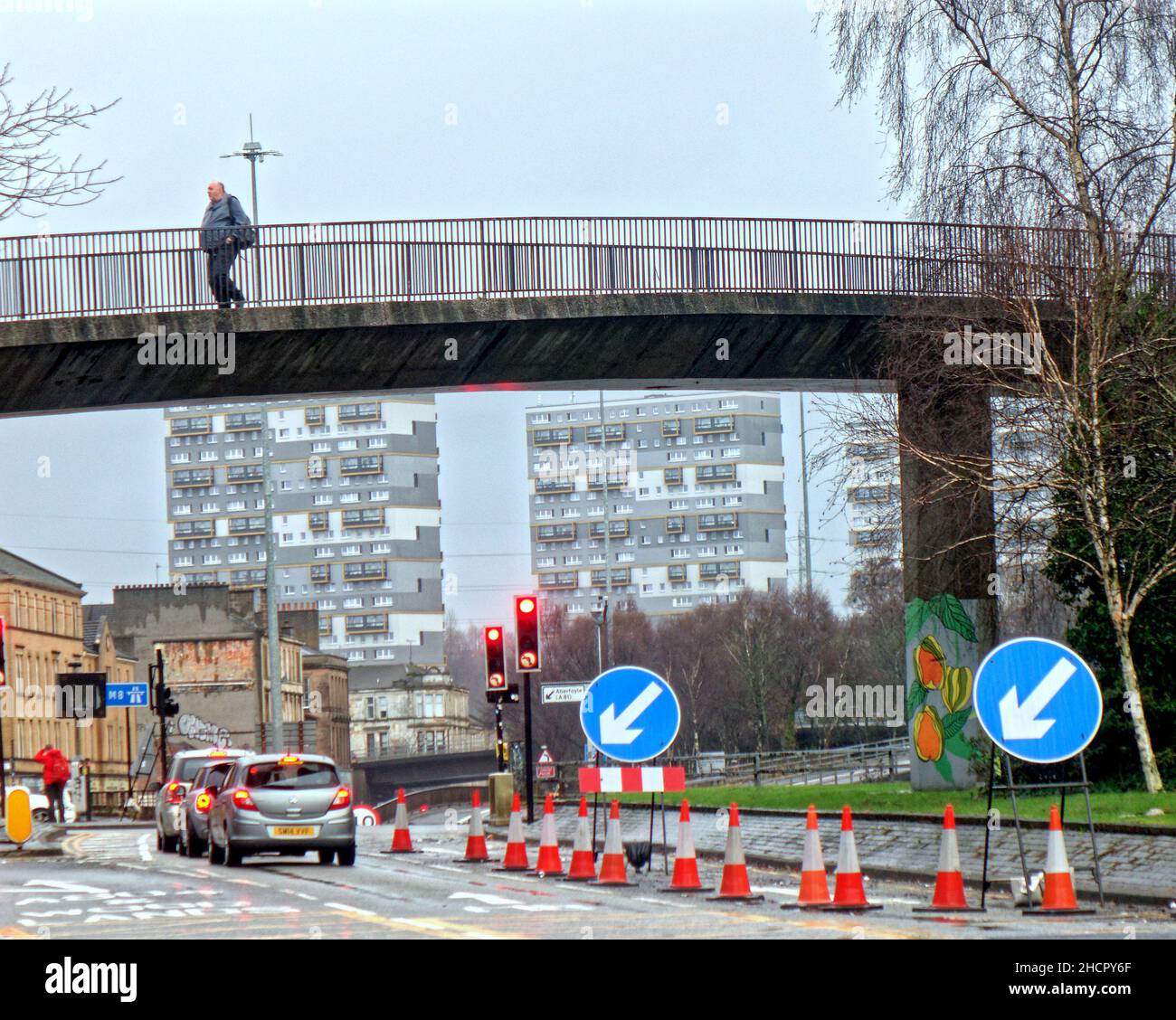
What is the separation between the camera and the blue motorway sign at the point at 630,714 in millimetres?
20812

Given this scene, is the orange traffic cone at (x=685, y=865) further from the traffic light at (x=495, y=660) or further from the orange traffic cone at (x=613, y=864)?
the traffic light at (x=495, y=660)

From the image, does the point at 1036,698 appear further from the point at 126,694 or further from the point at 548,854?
the point at 126,694

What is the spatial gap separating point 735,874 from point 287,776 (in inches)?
362

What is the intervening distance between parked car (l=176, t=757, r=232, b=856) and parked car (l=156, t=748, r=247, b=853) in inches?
39.5

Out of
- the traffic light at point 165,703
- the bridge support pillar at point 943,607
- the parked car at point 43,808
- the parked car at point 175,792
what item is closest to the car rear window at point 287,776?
the parked car at point 175,792

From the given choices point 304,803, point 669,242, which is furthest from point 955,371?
point 304,803

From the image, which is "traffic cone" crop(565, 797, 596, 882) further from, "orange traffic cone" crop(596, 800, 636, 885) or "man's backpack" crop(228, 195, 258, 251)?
"man's backpack" crop(228, 195, 258, 251)

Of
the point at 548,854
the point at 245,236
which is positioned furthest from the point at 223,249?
the point at 548,854

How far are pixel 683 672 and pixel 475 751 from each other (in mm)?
13166

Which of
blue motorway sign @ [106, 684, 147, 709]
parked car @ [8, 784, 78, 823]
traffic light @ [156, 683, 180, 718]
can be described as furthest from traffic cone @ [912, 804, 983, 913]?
parked car @ [8, 784, 78, 823]

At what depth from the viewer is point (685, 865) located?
20219 mm

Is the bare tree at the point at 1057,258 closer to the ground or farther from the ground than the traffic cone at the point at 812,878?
farther from the ground

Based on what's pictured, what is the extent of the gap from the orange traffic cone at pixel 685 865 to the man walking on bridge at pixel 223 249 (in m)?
13.7

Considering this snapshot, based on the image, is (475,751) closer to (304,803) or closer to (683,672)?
(683,672)
